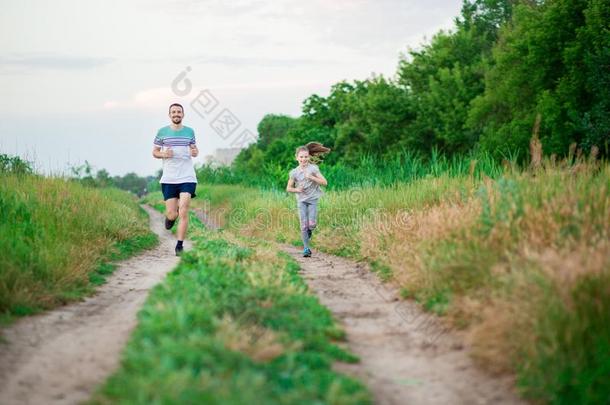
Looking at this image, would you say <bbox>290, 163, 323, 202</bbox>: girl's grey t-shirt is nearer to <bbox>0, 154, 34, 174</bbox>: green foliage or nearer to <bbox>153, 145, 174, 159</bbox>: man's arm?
<bbox>153, 145, 174, 159</bbox>: man's arm

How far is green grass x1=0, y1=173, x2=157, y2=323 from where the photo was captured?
7.25 meters

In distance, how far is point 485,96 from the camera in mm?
34750

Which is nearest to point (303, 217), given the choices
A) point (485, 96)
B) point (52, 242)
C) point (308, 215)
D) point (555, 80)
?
point (308, 215)

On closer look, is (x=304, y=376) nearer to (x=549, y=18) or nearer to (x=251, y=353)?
(x=251, y=353)

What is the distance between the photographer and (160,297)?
6.15 meters

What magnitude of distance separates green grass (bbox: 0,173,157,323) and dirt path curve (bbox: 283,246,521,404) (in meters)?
3.06

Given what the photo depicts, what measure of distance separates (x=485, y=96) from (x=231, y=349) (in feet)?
106

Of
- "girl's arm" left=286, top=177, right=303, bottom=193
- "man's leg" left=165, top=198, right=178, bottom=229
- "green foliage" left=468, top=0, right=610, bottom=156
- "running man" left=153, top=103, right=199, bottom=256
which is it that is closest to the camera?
"running man" left=153, top=103, right=199, bottom=256

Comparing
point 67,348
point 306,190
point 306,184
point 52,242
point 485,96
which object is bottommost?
point 67,348

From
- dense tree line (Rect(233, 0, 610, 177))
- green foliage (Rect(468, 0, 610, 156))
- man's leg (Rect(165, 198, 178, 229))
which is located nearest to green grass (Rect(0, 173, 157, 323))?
man's leg (Rect(165, 198, 178, 229))

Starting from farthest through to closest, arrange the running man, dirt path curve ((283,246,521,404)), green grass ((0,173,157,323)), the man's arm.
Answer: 1. the running man
2. the man's arm
3. green grass ((0,173,157,323))
4. dirt path curve ((283,246,521,404))

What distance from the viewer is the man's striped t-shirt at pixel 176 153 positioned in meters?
11.3

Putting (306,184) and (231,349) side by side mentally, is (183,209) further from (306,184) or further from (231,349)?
(231,349)

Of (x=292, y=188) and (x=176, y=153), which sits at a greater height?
(x=176, y=153)
